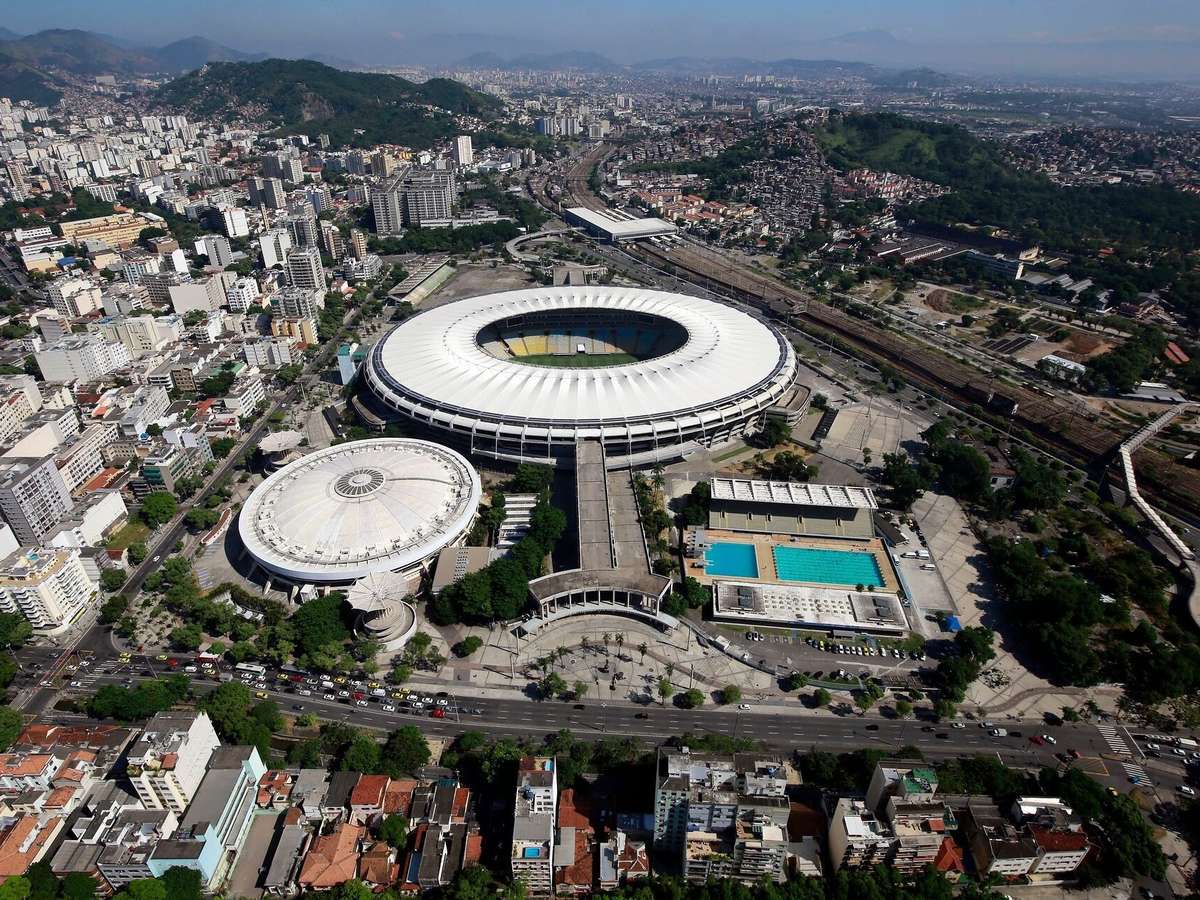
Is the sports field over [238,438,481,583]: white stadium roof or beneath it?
beneath

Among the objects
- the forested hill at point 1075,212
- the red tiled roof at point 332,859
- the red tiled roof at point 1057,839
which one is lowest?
the red tiled roof at point 332,859

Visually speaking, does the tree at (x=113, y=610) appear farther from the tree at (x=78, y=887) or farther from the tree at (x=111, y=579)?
the tree at (x=78, y=887)

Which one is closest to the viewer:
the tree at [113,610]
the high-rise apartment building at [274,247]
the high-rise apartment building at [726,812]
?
the high-rise apartment building at [726,812]

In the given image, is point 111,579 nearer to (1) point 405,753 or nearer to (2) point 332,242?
(1) point 405,753

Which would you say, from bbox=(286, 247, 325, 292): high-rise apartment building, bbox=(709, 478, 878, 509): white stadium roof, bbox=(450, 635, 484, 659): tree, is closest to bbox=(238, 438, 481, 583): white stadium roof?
bbox=(450, 635, 484, 659): tree

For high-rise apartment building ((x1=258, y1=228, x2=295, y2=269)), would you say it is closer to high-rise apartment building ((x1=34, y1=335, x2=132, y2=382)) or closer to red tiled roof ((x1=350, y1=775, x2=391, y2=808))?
high-rise apartment building ((x1=34, y1=335, x2=132, y2=382))

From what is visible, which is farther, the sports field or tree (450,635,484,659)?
the sports field

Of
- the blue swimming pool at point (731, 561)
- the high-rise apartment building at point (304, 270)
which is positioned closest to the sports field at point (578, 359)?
the blue swimming pool at point (731, 561)
